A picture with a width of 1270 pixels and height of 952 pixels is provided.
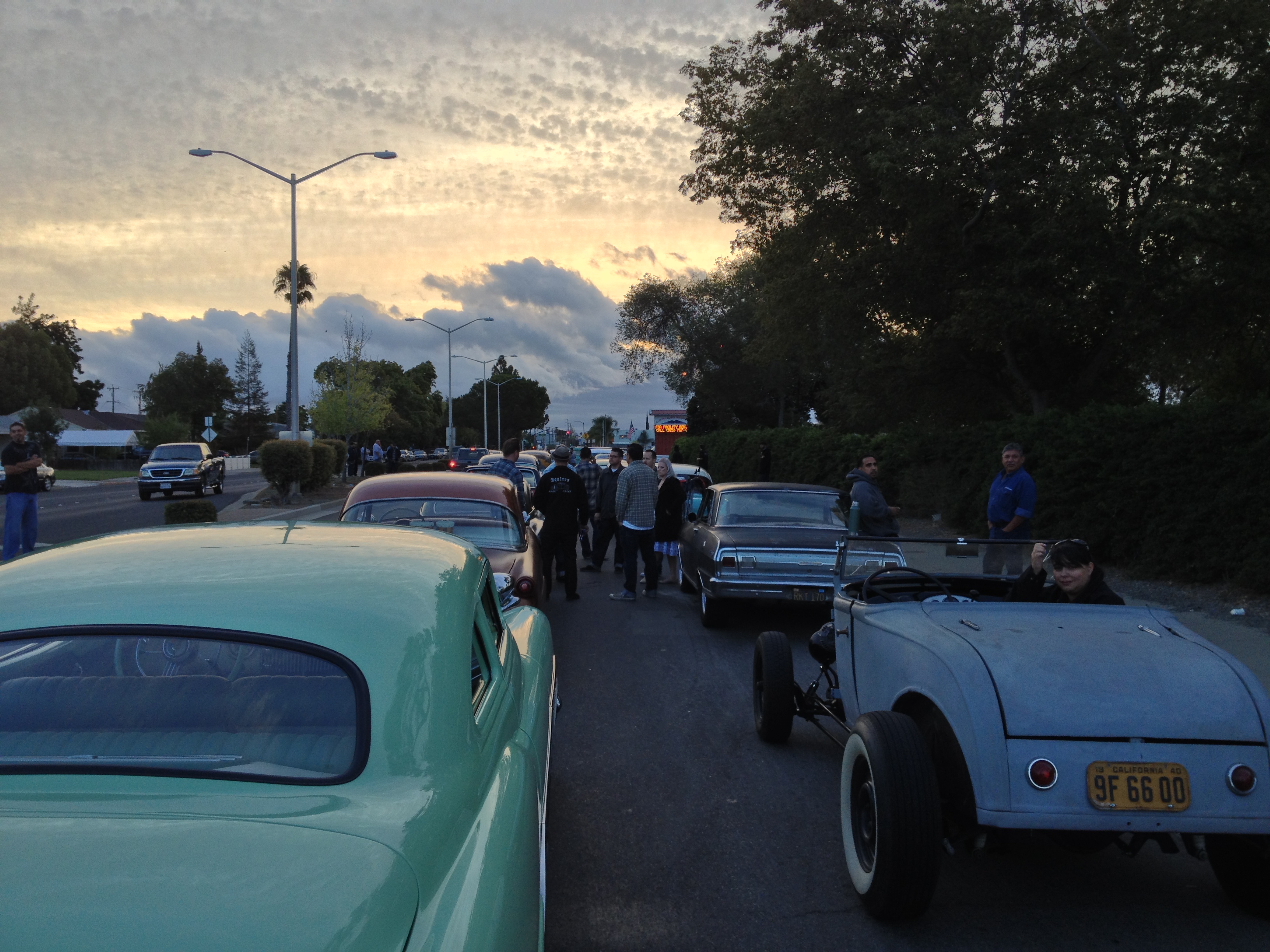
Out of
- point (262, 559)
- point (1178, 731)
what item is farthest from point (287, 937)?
point (1178, 731)

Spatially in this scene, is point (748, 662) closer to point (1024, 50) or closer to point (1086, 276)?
point (1086, 276)

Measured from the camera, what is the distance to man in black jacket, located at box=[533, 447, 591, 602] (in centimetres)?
1134

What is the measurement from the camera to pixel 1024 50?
1897 cm

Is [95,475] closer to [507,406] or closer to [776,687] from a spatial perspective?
[776,687]

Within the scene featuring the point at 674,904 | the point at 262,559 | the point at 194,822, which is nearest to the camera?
the point at 194,822

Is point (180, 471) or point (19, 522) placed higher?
point (19, 522)

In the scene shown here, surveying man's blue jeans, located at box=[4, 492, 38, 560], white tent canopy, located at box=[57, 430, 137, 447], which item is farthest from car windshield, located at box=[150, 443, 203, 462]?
white tent canopy, located at box=[57, 430, 137, 447]

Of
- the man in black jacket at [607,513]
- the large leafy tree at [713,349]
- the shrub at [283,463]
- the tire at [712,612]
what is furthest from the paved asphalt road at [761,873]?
the large leafy tree at [713,349]

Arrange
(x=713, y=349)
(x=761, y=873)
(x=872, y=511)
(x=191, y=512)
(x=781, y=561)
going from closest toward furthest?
(x=761, y=873) < (x=781, y=561) < (x=872, y=511) < (x=191, y=512) < (x=713, y=349)

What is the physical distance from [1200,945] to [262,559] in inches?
138

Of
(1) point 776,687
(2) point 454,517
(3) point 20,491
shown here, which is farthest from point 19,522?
(1) point 776,687

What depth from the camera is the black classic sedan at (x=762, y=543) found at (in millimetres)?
9617

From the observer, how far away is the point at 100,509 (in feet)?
90.9

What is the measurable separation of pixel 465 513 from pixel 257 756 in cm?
662
